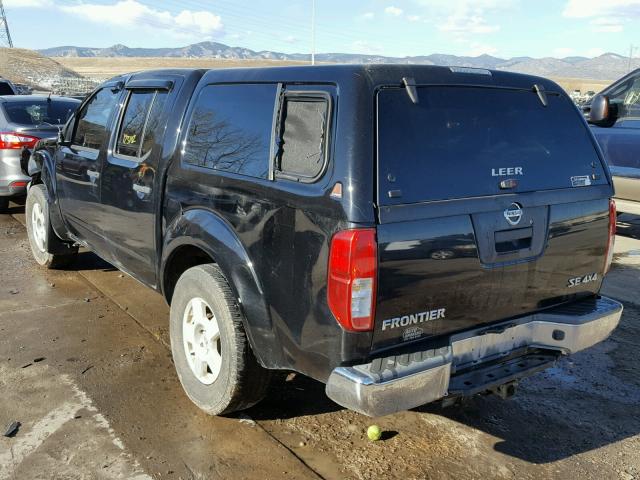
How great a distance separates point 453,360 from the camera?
2824 millimetres

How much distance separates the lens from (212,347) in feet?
11.4

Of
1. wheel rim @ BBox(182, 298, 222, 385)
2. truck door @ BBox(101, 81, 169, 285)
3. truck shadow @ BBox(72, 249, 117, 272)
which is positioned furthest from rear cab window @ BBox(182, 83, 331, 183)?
truck shadow @ BBox(72, 249, 117, 272)

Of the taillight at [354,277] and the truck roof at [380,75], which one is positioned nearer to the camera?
the taillight at [354,277]

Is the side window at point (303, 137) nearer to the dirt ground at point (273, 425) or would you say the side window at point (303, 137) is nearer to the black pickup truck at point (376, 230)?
the black pickup truck at point (376, 230)

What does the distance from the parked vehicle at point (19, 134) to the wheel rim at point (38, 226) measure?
1.77m

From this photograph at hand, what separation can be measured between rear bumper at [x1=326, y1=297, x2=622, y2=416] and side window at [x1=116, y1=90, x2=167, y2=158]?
231 cm

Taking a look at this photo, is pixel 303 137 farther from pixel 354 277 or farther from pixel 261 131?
pixel 354 277

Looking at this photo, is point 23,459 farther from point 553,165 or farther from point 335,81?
point 553,165

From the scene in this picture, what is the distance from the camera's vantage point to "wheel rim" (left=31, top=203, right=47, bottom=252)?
6.12m

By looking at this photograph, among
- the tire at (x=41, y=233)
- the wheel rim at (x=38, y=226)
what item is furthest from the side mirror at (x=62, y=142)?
the wheel rim at (x=38, y=226)

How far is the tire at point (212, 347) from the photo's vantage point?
320 centimetres

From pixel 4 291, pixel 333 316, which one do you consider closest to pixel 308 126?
pixel 333 316

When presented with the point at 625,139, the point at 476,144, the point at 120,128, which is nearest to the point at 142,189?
the point at 120,128

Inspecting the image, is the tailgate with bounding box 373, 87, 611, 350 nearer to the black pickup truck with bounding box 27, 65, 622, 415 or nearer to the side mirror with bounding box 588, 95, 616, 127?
the black pickup truck with bounding box 27, 65, 622, 415
